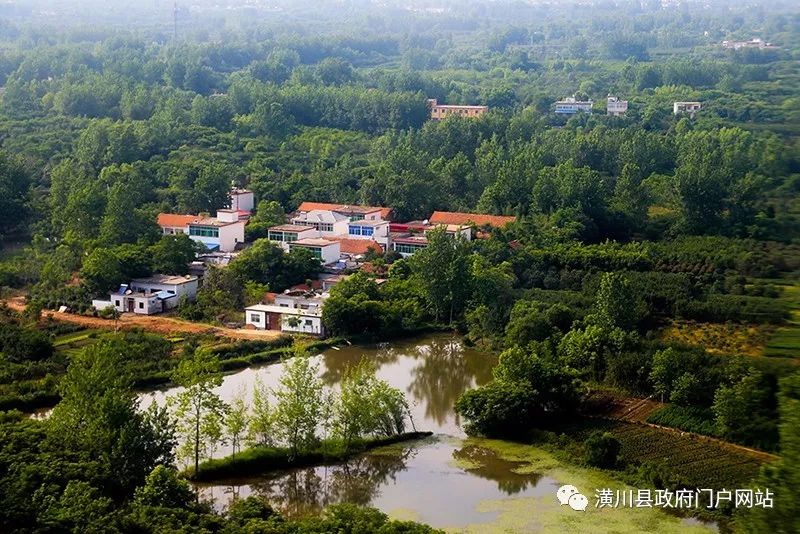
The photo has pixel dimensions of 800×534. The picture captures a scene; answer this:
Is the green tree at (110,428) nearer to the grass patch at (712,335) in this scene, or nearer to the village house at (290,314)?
the village house at (290,314)

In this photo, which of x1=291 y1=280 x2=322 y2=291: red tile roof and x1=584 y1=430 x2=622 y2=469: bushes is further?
x1=291 y1=280 x2=322 y2=291: red tile roof

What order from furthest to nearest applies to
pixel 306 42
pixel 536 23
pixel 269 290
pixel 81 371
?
pixel 536 23 → pixel 306 42 → pixel 269 290 → pixel 81 371

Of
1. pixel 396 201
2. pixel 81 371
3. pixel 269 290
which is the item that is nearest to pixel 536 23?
pixel 396 201

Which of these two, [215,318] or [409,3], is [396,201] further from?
[409,3]

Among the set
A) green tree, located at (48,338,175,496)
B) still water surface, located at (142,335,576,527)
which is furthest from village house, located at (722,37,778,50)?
green tree, located at (48,338,175,496)

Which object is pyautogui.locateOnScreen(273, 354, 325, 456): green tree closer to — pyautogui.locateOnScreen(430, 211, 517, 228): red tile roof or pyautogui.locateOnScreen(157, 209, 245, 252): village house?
pyautogui.locateOnScreen(157, 209, 245, 252): village house

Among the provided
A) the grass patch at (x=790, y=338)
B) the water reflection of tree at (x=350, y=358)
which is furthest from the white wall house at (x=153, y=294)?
the grass patch at (x=790, y=338)
